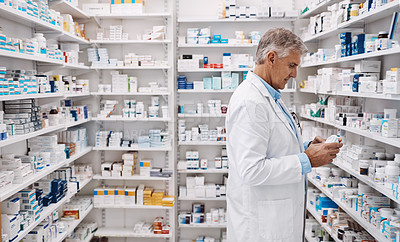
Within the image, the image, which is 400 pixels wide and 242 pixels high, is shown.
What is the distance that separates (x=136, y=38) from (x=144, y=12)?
0.38m

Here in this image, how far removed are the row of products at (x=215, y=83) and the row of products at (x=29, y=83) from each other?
4.81 ft

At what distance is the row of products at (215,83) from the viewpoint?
15.5ft

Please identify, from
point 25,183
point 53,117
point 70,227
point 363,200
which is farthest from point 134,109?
point 363,200

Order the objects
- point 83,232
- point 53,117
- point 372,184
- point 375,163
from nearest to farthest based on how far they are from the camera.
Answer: point 372,184 < point 375,163 < point 53,117 < point 83,232

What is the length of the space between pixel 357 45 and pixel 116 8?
309cm

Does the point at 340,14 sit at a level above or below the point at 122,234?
above

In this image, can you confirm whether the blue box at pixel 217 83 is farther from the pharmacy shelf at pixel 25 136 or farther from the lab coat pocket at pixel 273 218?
the lab coat pocket at pixel 273 218

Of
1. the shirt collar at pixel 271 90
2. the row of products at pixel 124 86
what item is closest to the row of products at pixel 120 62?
the row of products at pixel 124 86

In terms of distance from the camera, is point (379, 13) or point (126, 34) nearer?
point (379, 13)

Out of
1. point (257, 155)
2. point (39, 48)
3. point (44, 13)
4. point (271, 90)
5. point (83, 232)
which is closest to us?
point (257, 155)

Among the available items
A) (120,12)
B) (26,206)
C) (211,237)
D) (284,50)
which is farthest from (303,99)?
(26,206)

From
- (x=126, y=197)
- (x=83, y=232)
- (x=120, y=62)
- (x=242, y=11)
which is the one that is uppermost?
(x=242, y=11)

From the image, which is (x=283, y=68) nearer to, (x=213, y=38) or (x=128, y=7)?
(x=213, y=38)

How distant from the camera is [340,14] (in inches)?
134
